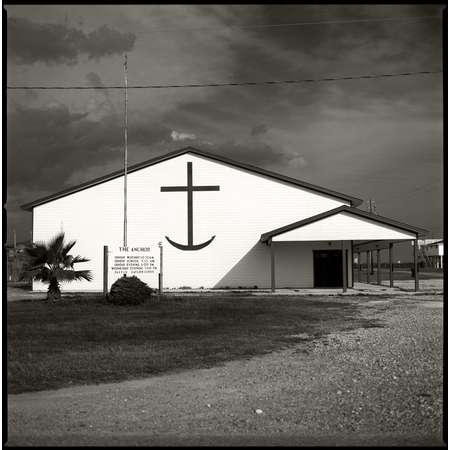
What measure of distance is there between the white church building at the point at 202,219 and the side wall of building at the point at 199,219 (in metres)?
0.05

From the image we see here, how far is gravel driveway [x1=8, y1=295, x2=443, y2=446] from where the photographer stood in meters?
5.03

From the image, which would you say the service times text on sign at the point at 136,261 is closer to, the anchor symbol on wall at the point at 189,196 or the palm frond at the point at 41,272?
the palm frond at the point at 41,272

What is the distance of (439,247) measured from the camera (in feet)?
285

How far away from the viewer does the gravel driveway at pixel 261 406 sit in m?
5.03

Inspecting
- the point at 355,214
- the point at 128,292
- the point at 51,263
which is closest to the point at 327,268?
the point at 355,214

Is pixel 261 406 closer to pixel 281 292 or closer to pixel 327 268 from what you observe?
pixel 281 292

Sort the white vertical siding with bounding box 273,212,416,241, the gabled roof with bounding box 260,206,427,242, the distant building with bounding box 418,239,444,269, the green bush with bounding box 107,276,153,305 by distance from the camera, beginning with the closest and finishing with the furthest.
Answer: the green bush with bounding box 107,276,153,305
the gabled roof with bounding box 260,206,427,242
the white vertical siding with bounding box 273,212,416,241
the distant building with bounding box 418,239,444,269

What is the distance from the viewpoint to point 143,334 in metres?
11.7

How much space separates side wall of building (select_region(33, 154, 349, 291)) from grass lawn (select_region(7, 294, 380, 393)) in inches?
376

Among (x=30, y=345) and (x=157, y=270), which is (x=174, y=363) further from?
(x=157, y=270)

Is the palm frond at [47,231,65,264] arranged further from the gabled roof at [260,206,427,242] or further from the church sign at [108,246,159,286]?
the gabled roof at [260,206,427,242]

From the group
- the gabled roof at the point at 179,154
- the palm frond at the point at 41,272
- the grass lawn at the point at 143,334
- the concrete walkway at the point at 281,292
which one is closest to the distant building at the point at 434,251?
the gabled roof at the point at 179,154

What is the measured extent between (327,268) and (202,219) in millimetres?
6774

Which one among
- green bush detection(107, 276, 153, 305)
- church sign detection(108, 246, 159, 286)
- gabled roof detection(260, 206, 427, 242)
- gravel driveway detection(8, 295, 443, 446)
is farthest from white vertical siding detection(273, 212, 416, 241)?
gravel driveway detection(8, 295, 443, 446)
